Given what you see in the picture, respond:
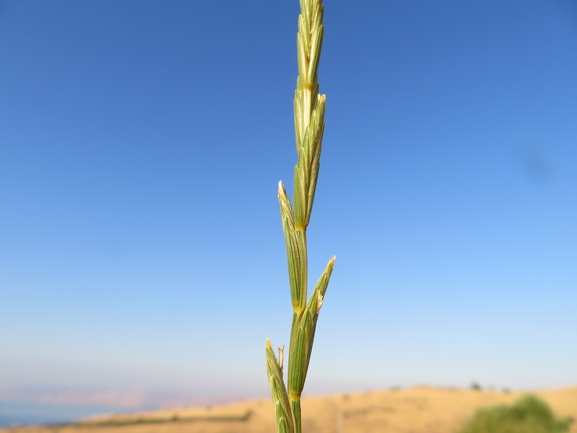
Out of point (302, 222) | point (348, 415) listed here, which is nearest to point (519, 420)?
point (348, 415)

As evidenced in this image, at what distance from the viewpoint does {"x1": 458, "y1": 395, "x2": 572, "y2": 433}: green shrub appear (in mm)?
18984

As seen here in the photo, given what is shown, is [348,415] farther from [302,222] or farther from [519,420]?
[302,222]

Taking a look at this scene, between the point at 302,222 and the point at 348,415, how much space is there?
29.0 m

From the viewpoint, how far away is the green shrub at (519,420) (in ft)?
62.3

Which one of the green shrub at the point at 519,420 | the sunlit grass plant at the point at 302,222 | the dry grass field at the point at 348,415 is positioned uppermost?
the dry grass field at the point at 348,415

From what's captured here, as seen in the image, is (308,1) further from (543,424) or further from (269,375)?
(543,424)

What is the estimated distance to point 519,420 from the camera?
763 inches

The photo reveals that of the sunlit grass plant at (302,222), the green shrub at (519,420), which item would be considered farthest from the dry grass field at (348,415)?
the sunlit grass plant at (302,222)

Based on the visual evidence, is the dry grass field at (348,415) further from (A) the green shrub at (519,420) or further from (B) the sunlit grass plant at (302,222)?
(B) the sunlit grass plant at (302,222)

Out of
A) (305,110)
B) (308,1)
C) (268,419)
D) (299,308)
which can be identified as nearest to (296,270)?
(299,308)

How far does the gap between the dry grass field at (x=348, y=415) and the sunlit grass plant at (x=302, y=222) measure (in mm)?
26306

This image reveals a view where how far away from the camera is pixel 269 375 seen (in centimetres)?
76

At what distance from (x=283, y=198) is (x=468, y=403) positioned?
32707 mm

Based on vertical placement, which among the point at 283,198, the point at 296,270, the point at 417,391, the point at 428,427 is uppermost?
the point at 417,391
